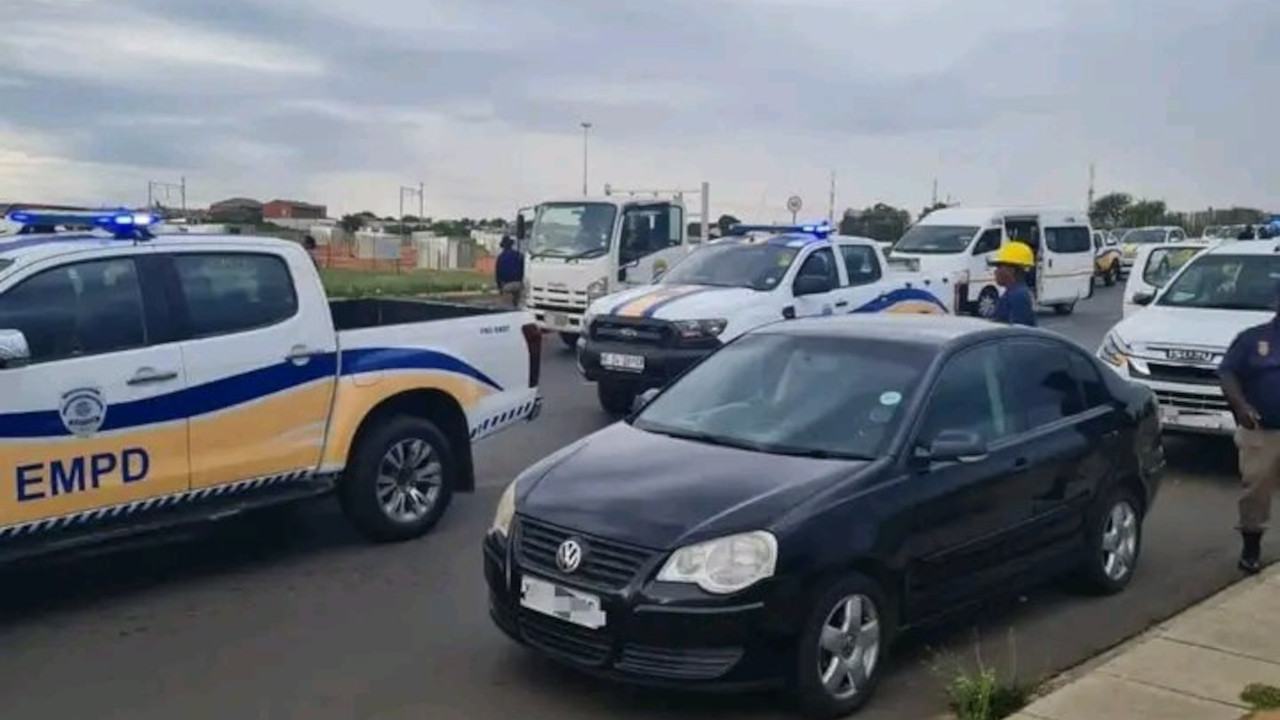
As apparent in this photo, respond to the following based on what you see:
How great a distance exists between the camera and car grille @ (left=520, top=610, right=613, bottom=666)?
5.18m

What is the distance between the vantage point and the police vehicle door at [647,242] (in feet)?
63.9

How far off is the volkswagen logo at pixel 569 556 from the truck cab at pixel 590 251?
1382 centimetres

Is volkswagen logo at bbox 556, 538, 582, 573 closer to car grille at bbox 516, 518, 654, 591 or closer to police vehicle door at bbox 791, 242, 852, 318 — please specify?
car grille at bbox 516, 518, 654, 591

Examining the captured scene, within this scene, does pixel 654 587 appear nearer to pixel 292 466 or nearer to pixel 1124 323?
pixel 292 466

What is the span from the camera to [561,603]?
5.26 metres

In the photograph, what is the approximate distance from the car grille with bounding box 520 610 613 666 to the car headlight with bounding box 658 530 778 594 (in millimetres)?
360

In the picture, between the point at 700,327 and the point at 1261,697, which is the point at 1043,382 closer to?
the point at 1261,697

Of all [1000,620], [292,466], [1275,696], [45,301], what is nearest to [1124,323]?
[1000,620]

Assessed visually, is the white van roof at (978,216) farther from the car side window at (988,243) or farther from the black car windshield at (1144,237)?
the black car windshield at (1144,237)

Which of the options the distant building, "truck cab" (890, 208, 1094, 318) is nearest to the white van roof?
"truck cab" (890, 208, 1094, 318)

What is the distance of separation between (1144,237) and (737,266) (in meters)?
33.7

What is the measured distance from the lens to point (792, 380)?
6.47 m

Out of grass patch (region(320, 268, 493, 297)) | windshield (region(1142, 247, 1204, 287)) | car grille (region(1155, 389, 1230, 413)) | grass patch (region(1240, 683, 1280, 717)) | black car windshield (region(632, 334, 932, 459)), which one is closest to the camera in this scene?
grass patch (region(1240, 683, 1280, 717))

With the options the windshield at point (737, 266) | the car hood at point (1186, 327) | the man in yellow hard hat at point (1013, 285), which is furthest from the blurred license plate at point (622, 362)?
the car hood at point (1186, 327)
